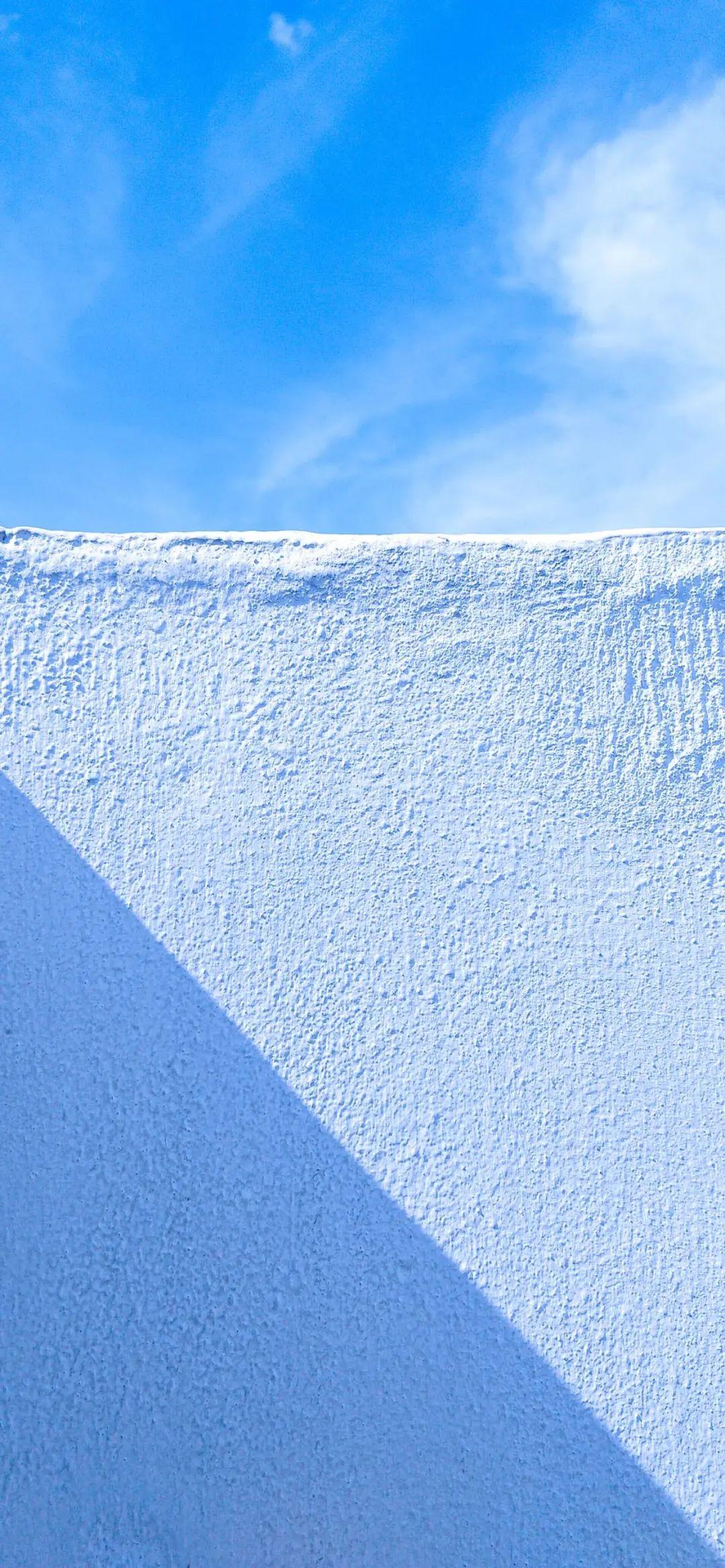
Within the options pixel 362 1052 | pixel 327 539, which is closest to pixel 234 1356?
pixel 362 1052

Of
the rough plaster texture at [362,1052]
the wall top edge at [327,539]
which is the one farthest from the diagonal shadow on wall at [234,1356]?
the wall top edge at [327,539]

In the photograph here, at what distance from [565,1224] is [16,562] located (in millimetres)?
2245

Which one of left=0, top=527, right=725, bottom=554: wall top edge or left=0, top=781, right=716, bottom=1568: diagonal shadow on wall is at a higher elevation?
left=0, top=527, right=725, bottom=554: wall top edge

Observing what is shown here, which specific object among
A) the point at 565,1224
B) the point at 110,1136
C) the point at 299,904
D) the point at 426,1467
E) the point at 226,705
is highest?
the point at 226,705

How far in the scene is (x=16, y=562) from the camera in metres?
2.78

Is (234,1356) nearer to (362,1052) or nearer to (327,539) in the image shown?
(362,1052)

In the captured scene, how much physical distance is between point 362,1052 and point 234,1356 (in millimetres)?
755

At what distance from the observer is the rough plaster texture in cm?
234

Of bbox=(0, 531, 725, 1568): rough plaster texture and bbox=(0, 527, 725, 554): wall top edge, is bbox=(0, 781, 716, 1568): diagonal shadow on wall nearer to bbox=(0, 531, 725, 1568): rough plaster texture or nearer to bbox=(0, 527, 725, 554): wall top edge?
bbox=(0, 531, 725, 1568): rough plaster texture

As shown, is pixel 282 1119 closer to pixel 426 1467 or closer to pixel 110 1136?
pixel 110 1136

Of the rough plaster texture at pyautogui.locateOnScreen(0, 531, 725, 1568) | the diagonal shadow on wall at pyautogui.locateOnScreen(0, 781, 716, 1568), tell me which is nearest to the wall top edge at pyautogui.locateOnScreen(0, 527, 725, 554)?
the rough plaster texture at pyautogui.locateOnScreen(0, 531, 725, 1568)

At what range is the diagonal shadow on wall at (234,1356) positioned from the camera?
232 cm

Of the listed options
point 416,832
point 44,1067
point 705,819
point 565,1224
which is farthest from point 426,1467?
point 705,819

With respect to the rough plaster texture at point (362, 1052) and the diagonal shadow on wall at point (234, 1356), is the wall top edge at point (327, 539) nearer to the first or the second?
the rough plaster texture at point (362, 1052)
